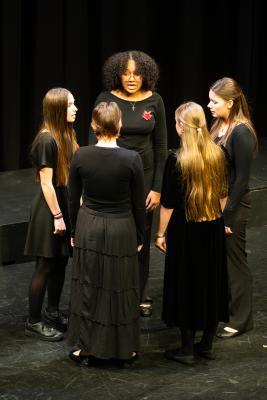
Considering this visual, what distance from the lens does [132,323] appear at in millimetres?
4230

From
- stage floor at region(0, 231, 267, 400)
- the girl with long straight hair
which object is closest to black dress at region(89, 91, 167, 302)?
the girl with long straight hair

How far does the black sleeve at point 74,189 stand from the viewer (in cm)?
410

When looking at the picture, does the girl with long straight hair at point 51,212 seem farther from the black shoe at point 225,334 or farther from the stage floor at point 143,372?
the black shoe at point 225,334

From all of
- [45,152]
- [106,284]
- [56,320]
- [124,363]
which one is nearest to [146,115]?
[45,152]

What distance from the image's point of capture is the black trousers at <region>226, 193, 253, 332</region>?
463 centimetres

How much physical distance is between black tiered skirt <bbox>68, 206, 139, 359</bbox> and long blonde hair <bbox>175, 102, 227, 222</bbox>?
31 centimetres

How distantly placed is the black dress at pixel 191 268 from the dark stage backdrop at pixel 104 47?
274 centimetres

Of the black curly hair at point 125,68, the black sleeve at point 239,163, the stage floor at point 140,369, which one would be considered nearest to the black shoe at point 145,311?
Answer: the stage floor at point 140,369

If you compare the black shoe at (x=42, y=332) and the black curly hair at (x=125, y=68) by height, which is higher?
the black curly hair at (x=125, y=68)

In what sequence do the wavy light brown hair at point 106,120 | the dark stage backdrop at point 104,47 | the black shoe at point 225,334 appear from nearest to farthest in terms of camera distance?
the wavy light brown hair at point 106,120
the black shoe at point 225,334
the dark stage backdrop at point 104,47

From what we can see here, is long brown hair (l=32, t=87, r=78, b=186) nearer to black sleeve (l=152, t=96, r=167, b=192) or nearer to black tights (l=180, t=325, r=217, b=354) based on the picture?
black sleeve (l=152, t=96, r=167, b=192)

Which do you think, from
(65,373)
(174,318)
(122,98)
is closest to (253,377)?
(174,318)

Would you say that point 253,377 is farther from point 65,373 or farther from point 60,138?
point 60,138

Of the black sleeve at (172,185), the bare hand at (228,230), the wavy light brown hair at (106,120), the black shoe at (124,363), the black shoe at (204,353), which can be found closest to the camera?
the wavy light brown hair at (106,120)
